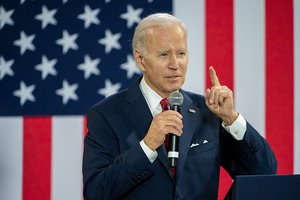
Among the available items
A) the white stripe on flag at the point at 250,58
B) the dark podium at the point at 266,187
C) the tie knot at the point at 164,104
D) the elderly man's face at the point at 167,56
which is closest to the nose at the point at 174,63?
the elderly man's face at the point at 167,56

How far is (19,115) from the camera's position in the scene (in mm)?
2727

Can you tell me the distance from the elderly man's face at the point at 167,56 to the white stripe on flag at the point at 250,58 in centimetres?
129

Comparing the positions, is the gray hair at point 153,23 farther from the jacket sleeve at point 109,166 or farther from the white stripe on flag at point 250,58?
the white stripe on flag at point 250,58

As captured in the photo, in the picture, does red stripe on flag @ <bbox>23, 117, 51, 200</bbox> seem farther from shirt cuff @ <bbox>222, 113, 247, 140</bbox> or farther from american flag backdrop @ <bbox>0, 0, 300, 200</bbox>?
shirt cuff @ <bbox>222, 113, 247, 140</bbox>

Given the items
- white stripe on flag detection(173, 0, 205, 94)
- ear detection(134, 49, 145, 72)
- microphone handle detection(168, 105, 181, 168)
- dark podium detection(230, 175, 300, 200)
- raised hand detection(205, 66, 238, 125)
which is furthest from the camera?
white stripe on flag detection(173, 0, 205, 94)

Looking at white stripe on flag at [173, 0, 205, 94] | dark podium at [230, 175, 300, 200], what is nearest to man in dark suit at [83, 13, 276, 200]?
dark podium at [230, 175, 300, 200]

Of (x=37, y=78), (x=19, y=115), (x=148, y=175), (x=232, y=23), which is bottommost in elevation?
(x=148, y=175)

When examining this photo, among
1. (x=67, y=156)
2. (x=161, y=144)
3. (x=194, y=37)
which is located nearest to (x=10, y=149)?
(x=67, y=156)

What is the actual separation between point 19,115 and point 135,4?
0.88 m

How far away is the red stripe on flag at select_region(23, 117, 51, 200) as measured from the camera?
2717mm

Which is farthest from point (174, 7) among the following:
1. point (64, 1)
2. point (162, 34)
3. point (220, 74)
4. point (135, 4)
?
point (162, 34)

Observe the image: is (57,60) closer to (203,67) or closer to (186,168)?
(203,67)

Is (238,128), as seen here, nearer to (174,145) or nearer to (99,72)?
(174,145)

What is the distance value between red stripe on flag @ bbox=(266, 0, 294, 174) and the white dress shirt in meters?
1.30
